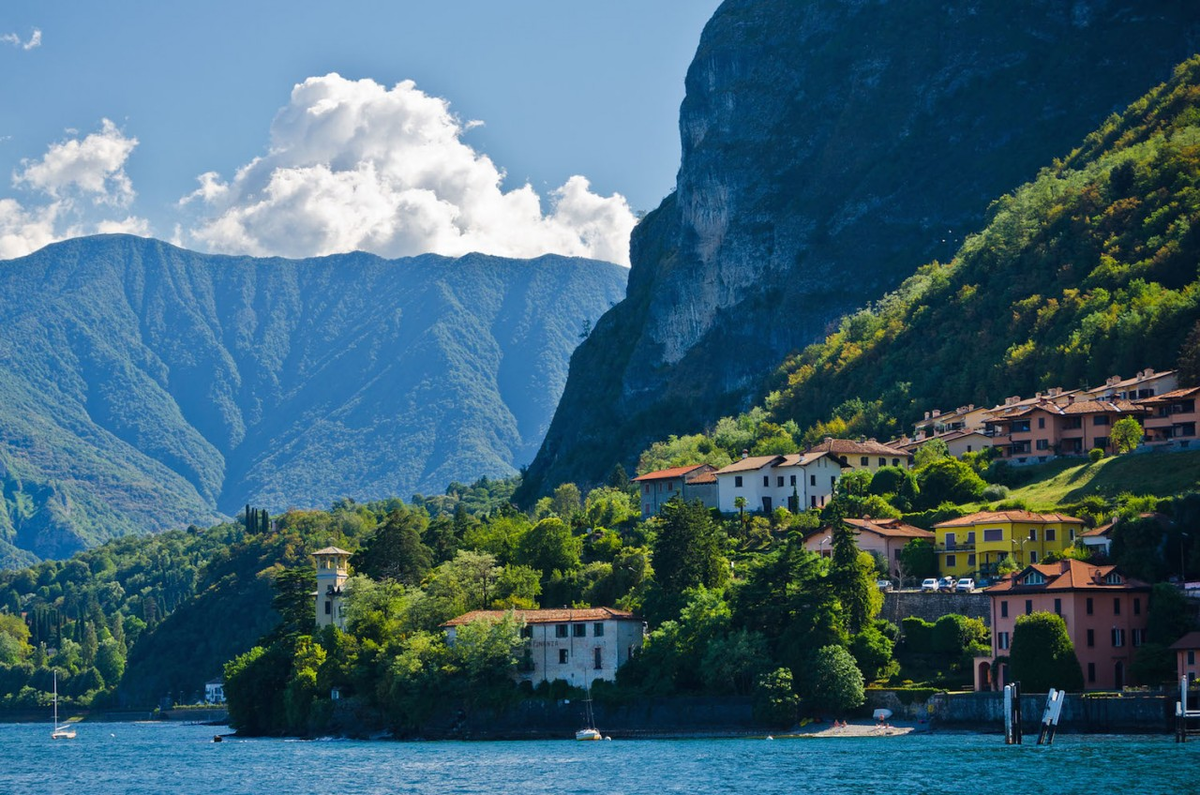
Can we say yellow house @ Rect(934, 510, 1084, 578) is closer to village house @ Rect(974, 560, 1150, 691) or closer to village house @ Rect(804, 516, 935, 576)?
village house @ Rect(804, 516, 935, 576)

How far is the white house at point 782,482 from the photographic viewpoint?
464 feet

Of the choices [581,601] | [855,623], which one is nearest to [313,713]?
[581,601]

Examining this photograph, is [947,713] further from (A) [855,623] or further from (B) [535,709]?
(B) [535,709]

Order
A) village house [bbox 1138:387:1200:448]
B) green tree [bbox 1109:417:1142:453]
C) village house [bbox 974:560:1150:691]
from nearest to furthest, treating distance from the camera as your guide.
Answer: village house [bbox 974:560:1150:691]
village house [bbox 1138:387:1200:448]
green tree [bbox 1109:417:1142:453]

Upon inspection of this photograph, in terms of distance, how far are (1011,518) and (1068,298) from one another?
6312 centimetres

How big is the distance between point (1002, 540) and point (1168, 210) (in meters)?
70.6

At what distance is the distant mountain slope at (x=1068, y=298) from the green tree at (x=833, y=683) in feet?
168

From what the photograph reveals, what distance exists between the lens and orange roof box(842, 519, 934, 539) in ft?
387

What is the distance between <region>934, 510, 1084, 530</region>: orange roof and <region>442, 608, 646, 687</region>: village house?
21.0 meters

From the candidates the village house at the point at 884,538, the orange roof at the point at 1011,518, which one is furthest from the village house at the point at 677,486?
the orange roof at the point at 1011,518

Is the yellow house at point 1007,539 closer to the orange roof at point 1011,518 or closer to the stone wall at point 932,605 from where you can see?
the orange roof at point 1011,518

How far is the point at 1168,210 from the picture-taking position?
170875 millimetres

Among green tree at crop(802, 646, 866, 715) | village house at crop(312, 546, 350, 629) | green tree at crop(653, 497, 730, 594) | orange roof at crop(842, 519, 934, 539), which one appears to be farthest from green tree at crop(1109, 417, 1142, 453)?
village house at crop(312, 546, 350, 629)

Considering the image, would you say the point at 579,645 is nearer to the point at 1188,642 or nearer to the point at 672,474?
the point at 1188,642
